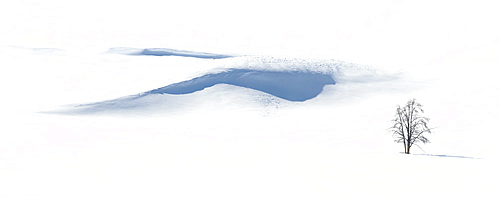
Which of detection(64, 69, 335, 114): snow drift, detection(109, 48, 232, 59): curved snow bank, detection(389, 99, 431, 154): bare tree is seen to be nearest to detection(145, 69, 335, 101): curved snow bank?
detection(64, 69, 335, 114): snow drift

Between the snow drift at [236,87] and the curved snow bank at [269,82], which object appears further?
the curved snow bank at [269,82]

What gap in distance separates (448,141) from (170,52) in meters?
Result: 104

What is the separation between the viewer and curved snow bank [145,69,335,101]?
6881 cm

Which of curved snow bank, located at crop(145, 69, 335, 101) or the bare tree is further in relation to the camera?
curved snow bank, located at crop(145, 69, 335, 101)

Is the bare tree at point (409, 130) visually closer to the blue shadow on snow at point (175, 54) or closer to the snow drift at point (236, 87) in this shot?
the snow drift at point (236, 87)

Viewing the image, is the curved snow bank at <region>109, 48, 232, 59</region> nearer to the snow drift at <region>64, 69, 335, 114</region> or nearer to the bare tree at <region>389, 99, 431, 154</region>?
the snow drift at <region>64, 69, 335, 114</region>

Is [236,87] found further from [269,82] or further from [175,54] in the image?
[175,54]

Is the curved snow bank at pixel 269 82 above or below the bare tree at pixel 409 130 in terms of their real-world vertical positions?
above

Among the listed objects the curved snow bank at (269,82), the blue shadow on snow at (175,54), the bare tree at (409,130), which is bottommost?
the bare tree at (409,130)

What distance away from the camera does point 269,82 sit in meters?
71.8

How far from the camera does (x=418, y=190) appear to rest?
20.9m

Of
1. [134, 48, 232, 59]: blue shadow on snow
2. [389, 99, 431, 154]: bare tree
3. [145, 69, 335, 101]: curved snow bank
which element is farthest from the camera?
[134, 48, 232, 59]: blue shadow on snow

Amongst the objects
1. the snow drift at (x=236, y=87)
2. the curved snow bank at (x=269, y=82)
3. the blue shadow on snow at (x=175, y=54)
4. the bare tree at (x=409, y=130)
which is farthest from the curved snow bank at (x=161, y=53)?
the bare tree at (x=409, y=130)

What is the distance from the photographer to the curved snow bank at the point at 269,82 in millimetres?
68812
